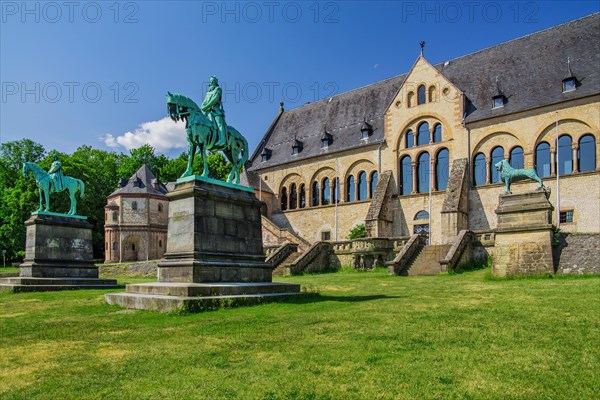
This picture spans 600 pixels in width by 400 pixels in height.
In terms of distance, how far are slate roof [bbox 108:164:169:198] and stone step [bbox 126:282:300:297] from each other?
44.5m

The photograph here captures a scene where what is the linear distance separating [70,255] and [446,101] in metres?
27.6

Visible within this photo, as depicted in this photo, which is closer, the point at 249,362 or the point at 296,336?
the point at 249,362

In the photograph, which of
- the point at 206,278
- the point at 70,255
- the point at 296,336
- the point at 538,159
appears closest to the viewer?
the point at 296,336

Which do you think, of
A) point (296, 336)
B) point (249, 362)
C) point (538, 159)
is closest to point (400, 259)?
point (538, 159)

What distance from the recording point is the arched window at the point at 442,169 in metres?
35.1

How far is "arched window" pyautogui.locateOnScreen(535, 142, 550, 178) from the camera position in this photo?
1199 inches

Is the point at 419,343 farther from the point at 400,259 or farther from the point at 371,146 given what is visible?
the point at 371,146

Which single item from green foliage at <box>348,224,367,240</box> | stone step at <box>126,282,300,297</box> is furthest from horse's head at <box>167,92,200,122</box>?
green foliage at <box>348,224,367,240</box>

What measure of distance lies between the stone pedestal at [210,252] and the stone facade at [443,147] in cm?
1764

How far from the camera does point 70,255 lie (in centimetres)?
2050

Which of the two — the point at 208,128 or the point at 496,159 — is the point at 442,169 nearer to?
the point at 496,159

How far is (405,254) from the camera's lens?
84.7ft

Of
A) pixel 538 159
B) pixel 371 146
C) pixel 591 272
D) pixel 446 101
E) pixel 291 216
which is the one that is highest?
pixel 446 101

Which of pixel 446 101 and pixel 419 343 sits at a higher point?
pixel 446 101
